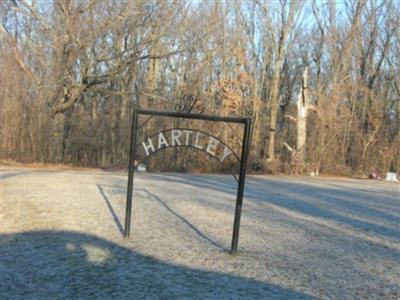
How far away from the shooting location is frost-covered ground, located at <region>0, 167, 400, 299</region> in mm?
5453

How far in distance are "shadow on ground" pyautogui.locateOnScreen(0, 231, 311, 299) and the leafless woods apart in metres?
16.8

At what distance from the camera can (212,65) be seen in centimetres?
3050

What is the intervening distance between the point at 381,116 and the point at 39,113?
20.8 meters

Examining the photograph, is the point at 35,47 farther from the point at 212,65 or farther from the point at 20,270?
the point at 20,270

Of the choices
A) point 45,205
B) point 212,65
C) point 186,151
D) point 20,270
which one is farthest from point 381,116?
point 20,270

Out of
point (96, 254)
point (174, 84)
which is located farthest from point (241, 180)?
point (174, 84)

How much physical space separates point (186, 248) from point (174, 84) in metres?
24.4

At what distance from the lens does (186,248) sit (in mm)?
7156

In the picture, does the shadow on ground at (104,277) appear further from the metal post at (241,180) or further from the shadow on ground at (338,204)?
the shadow on ground at (338,204)

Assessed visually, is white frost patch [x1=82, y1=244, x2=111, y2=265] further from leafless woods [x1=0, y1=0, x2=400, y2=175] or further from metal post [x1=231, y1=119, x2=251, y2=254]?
leafless woods [x1=0, y1=0, x2=400, y2=175]

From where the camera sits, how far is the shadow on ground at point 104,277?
17.0 feet

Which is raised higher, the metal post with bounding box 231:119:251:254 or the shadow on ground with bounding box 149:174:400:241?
the metal post with bounding box 231:119:251:254

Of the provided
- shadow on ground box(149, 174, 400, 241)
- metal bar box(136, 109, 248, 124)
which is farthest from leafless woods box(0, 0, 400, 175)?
metal bar box(136, 109, 248, 124)

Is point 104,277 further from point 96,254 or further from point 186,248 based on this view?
point 186,248
